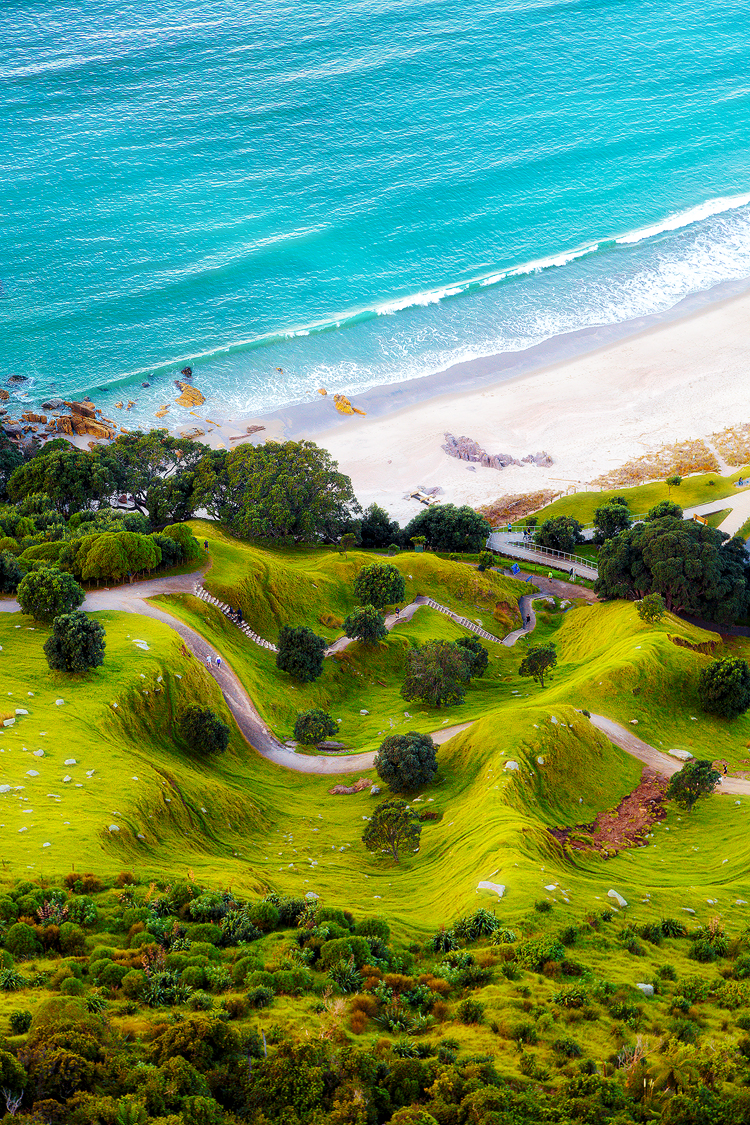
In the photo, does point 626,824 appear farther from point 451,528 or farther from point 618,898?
point 451,528

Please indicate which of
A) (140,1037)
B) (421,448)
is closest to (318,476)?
(421,448)

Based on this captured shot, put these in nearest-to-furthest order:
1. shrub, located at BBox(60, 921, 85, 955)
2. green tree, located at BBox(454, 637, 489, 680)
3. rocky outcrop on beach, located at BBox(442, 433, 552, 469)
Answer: shrub, located at BBox(60, 921, 85, 955) → green tree, located at BBox(454, 637, 489, 680) → rocky outcrop on beach, located at BBox(442, 433, 552, 469)

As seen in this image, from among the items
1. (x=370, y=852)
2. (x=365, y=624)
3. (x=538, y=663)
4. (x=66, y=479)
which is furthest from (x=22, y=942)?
(x=66, y=479)

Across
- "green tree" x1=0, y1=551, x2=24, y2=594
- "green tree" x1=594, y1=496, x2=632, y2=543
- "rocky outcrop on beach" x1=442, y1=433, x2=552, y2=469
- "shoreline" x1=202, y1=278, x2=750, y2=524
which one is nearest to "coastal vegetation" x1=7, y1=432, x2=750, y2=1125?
"green tree" x1=0, y1=551, x2=24, y2=594

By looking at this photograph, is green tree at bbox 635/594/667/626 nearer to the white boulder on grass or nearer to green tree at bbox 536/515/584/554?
green tree at bbox 536/515/584/554

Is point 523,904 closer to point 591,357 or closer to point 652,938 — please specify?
point 652,938
